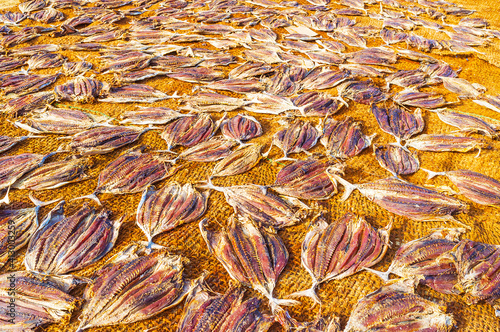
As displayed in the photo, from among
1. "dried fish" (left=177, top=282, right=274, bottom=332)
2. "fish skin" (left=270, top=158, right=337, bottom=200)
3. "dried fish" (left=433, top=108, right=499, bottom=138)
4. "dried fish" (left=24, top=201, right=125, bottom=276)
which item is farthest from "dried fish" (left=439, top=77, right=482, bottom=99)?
"dried fish" (left=24, top=201, right=125, bottom=276)

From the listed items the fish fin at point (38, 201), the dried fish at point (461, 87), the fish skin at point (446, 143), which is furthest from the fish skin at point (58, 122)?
the dried fish at point (461, 87)

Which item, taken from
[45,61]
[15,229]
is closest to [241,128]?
[15,229]

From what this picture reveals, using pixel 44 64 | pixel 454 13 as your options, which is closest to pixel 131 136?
pixel 44 64

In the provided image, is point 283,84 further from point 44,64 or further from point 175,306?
point 44,64

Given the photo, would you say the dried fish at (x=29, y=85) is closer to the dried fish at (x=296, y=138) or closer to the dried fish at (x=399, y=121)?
the dried fish at (x=296, y=138)

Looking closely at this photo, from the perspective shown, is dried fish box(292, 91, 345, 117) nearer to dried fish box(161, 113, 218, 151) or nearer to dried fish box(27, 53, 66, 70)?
dried fish box(161, 113, 218, 151)

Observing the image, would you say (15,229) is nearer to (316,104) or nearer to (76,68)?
(76,68)
